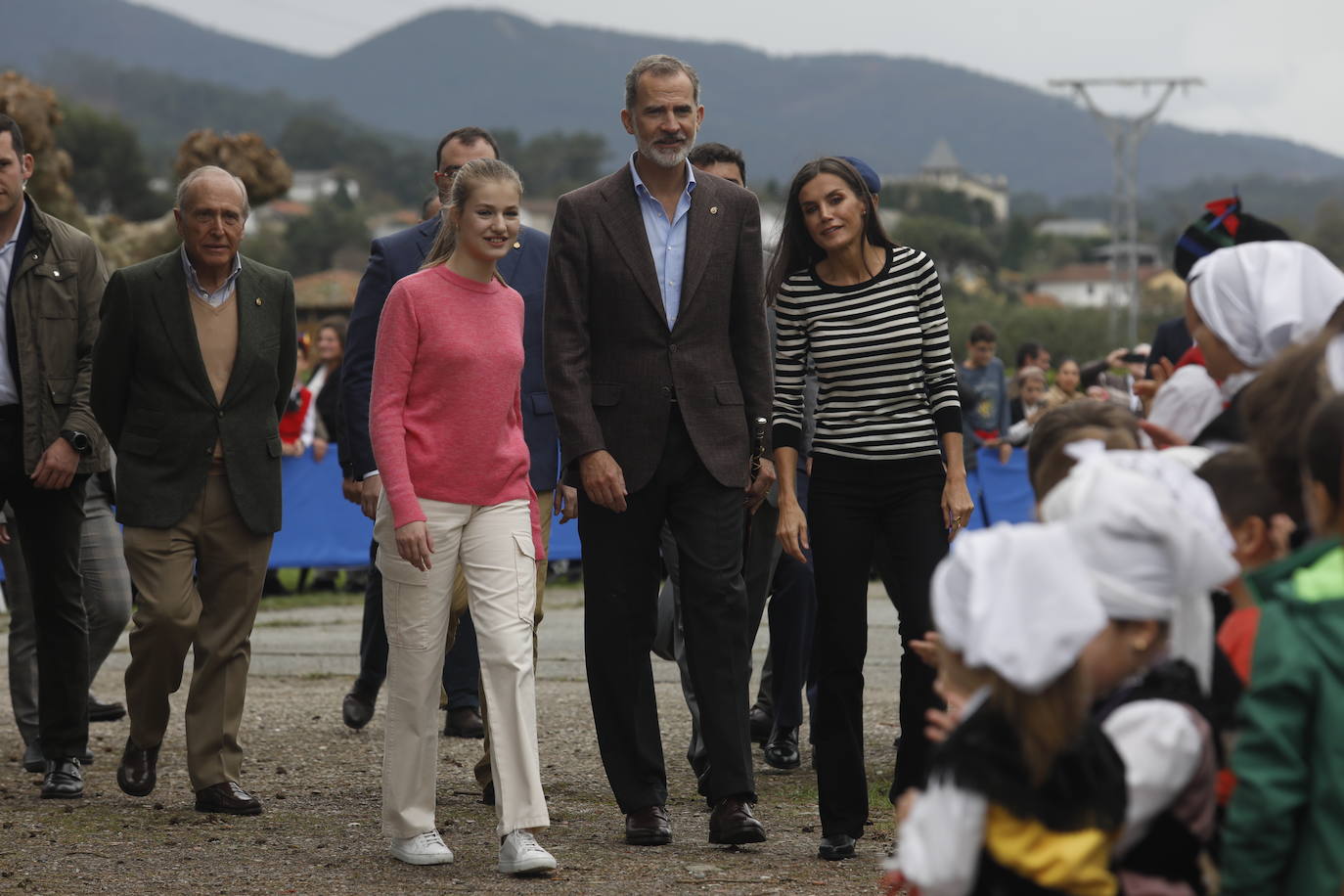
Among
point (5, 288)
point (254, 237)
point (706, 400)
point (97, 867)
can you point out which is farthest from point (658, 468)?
point (254, 237)

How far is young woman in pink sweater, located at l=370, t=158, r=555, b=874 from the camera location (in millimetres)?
5406

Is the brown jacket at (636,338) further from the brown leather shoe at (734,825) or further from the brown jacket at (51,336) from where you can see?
the brown jacket at (51,336)

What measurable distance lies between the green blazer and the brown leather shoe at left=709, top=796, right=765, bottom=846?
6.73ft

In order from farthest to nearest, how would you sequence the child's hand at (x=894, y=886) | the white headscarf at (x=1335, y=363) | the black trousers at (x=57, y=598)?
the black trousers at (x=57, y=598) < the child's hand at (x=894, y=886) < the white headscarf at (x=1335, y=363)

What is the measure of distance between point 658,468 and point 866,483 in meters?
0.67

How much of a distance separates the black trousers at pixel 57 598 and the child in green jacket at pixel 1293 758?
16.2 feet

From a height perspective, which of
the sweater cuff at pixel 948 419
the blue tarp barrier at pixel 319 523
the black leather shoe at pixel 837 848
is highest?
the sweater cuff at pixel 948 419

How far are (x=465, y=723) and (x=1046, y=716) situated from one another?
17.8ft

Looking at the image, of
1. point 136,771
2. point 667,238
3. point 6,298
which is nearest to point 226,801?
point 136,771

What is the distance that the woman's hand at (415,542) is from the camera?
5328 mm

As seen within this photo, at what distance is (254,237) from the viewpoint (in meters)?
130

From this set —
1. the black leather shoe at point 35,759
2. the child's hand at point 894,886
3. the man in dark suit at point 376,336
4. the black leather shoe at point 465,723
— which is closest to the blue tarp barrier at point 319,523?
the black leather shoe at point 465,723

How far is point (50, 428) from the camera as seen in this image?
6.57 meters

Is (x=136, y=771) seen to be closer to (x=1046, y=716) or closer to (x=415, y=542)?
(x=415, y=542)
